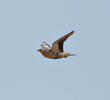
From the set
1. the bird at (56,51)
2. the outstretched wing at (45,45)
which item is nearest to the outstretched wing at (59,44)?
the bird at (56,51)

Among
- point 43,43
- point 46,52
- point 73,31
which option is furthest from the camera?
point 43,43

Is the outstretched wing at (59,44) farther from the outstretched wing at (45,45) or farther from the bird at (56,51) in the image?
the outstretched wing at (45,45)

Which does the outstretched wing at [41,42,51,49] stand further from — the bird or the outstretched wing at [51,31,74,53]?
the outstretched wing at [51,31,74,53]

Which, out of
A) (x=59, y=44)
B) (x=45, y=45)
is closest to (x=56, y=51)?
(x=59, y=44)

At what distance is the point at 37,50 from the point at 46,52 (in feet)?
1.50

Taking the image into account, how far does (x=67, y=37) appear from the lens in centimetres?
1443

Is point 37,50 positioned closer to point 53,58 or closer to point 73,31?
point 53,58

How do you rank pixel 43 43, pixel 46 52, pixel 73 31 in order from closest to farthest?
pixel 73 31
pixel 46 52
pixel 43 43

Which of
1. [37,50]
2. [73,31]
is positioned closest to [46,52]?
[37,50]

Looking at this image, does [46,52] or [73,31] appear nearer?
[73,31]

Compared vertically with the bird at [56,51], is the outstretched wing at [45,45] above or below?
above

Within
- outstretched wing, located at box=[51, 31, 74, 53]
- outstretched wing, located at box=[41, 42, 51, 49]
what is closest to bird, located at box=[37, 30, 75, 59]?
outstretched wing, located at box=[51, 31, 74, 53]

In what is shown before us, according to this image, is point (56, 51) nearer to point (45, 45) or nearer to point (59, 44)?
point (59, 44)

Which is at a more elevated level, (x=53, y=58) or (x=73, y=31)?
(x=73, y=31)
